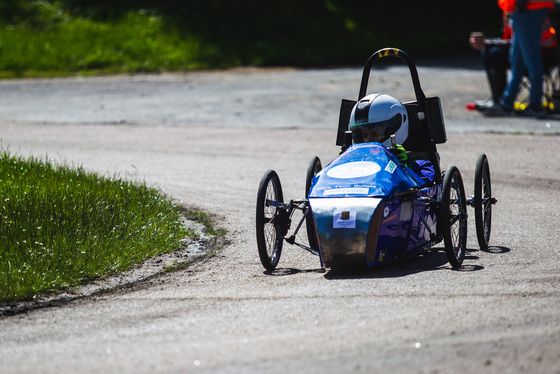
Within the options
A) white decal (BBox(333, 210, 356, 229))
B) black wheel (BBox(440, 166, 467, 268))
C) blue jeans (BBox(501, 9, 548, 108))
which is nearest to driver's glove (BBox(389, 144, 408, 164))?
black wheel (BBox(440, 166, 467, 268))

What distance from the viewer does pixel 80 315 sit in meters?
5.56

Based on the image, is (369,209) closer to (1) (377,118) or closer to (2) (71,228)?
(1) (377,118)

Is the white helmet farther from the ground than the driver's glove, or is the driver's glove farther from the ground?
the white helmet

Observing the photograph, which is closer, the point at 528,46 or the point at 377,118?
the point at 377,118

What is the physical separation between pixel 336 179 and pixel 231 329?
1953 mm

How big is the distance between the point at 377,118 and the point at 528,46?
310 inches

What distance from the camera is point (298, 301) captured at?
5621 mm

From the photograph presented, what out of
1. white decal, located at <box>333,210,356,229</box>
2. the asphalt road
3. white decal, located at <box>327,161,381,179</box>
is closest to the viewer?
the asphalt road

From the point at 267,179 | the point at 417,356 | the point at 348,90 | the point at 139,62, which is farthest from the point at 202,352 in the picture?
the point at 139,62

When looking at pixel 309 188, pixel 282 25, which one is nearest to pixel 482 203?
pixel 309 188

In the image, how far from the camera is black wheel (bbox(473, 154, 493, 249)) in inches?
279

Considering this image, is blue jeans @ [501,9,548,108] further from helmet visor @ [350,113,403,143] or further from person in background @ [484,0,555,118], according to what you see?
helmet visor @ [350,113,403,143]

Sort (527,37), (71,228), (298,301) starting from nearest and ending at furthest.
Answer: (298,301)
(71,228)
(527,37)

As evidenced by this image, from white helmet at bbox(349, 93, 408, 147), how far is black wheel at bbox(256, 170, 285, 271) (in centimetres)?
93
